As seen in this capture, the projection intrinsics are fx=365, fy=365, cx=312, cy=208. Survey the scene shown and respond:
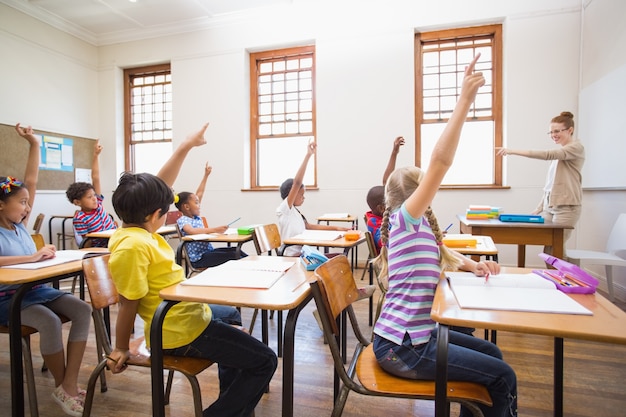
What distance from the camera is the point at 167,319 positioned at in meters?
1.23

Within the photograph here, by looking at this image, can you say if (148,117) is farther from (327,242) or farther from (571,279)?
(571,279)

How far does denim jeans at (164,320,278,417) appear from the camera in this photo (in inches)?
48.6

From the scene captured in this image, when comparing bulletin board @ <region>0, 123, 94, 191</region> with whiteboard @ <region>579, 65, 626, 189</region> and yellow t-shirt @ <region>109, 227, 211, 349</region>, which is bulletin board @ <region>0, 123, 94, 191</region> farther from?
whiteboard @ <region>579, 65, 626, 189</region>

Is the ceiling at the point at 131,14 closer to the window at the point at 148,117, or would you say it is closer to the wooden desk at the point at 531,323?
the window at the point at 148,117

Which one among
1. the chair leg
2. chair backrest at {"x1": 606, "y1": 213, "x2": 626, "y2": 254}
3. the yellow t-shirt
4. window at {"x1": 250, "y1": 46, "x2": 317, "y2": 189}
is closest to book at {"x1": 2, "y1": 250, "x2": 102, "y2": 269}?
the chair leg

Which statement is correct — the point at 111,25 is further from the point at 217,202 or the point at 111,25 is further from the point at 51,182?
the point at 217,202

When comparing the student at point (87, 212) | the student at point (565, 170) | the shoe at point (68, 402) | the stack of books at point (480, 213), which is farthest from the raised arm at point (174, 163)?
the student at point (565, 170)

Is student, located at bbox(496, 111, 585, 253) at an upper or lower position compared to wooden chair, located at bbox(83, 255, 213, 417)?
upper

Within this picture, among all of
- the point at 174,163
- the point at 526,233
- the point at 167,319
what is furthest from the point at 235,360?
the point at 526,233

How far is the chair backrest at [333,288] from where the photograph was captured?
1099 millimetres

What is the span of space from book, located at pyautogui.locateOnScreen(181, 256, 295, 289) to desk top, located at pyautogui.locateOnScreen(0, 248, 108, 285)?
0.63m

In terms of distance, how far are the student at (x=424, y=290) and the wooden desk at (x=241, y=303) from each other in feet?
0.91

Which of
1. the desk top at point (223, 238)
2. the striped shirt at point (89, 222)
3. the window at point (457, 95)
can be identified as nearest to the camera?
the desk top at point (223, 238)

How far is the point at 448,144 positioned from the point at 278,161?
4.41 meters
